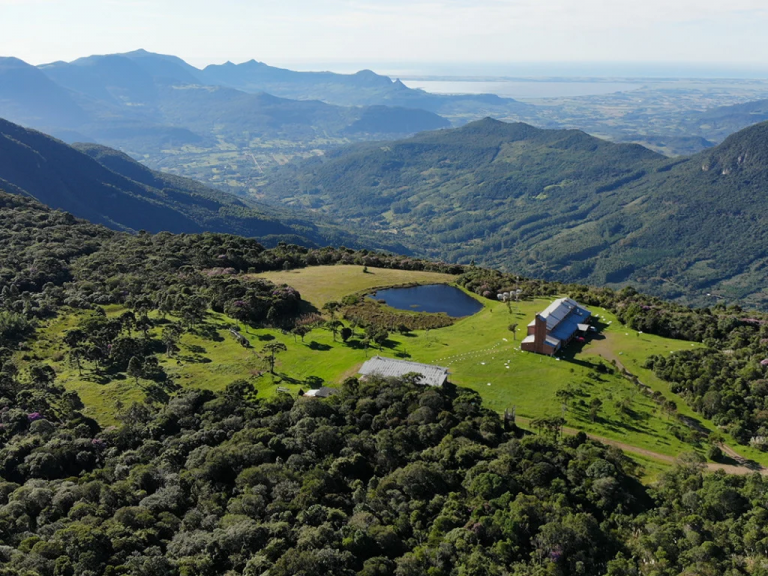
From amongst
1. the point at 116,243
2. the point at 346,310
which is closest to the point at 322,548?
the point at 346,310

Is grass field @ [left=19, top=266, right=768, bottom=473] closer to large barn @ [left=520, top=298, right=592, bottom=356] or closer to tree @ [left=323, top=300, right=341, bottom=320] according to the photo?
large barn @ [left=520, top=298, right=592, bottom=356]

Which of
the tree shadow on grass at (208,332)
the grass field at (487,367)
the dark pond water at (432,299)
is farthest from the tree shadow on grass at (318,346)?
the dark pond water at (432,299)

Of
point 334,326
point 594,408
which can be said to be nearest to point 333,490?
point 594,408

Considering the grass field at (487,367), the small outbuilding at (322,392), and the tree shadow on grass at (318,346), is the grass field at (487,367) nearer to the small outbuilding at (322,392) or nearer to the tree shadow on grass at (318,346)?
the tree shadow on grass at (318,346)

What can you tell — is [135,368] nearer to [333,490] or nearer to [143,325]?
[143,325]

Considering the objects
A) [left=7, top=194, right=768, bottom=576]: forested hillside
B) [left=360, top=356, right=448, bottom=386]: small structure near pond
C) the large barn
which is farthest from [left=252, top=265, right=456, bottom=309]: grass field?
[left=7, top=194, right=768, bottom=576]: forested hillside

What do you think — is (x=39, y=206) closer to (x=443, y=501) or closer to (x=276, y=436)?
(x=276, y=436)

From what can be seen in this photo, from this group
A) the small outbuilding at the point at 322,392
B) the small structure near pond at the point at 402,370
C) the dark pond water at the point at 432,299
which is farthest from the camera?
the dark pond water at the point at 432,299
